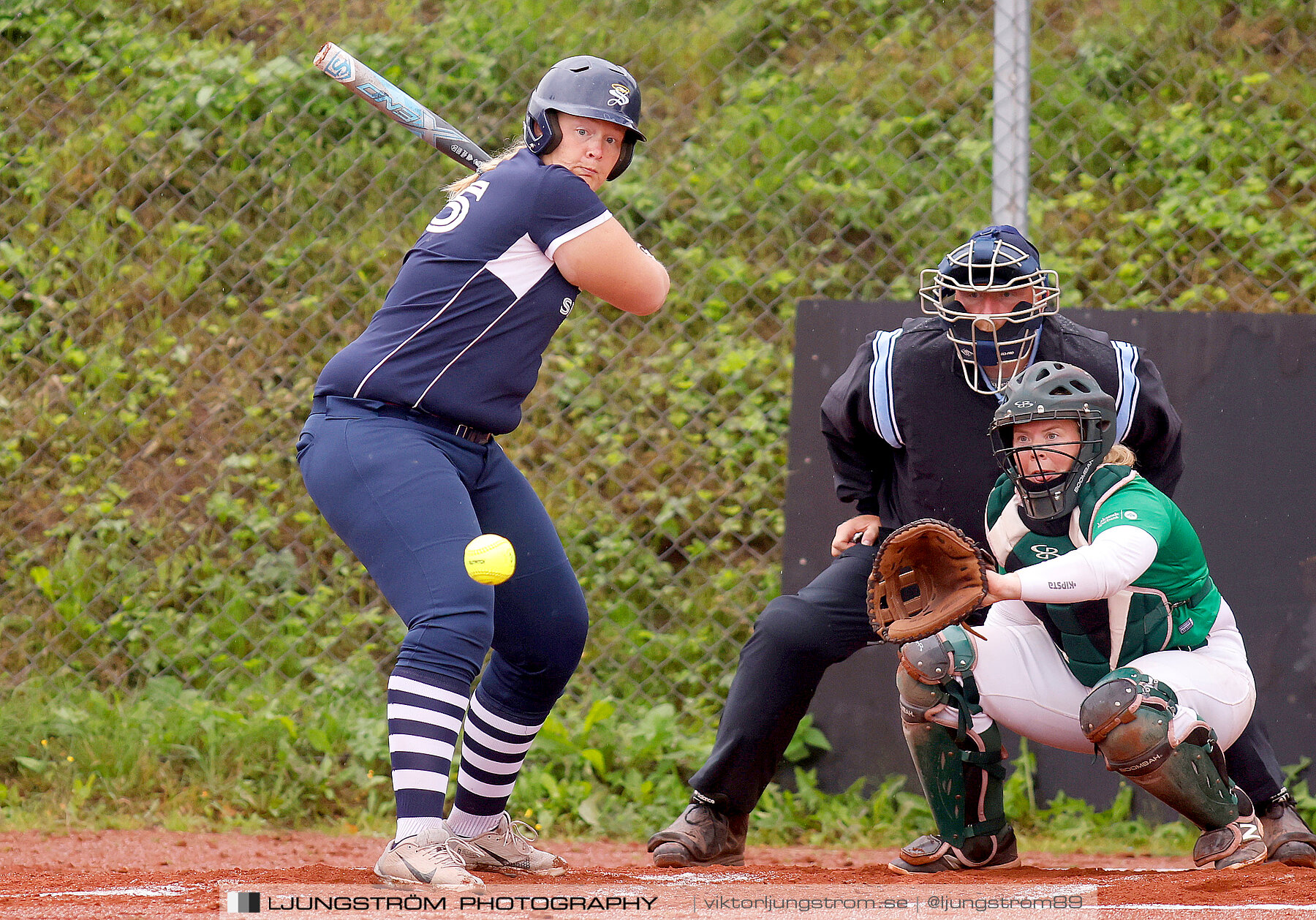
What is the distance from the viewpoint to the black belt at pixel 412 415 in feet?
9.87

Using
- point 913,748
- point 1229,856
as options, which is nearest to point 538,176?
point 913,748

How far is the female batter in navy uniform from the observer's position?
281cm

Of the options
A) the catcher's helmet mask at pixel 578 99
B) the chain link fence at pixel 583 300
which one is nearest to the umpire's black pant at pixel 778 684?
the catcher's helmet mask at pixel 578 99

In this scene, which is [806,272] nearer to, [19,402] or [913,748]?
[913,748]

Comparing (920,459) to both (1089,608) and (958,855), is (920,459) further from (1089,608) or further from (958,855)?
(958,855)

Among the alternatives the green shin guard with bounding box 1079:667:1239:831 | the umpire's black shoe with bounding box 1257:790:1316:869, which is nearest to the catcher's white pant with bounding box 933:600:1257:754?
the green shin guard with bounding box 1079:667:1239:831

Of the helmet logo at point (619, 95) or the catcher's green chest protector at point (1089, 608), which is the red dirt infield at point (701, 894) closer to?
the catcher's green chest protector at point (1089, 608)

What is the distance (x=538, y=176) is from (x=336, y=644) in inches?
132

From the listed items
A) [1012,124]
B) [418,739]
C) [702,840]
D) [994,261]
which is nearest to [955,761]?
[702,840]

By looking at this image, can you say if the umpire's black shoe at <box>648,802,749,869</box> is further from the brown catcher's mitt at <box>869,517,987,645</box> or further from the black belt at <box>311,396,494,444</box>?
the black belt at <box>311,396,494,444</box>

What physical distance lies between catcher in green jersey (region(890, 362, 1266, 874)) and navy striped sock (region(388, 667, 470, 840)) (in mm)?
1217

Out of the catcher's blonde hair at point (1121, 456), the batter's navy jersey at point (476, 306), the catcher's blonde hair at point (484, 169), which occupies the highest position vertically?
the catcher's blonde hair at point (484, 169)

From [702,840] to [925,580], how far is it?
3.69 ft

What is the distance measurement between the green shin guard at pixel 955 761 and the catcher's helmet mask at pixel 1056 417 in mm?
530
